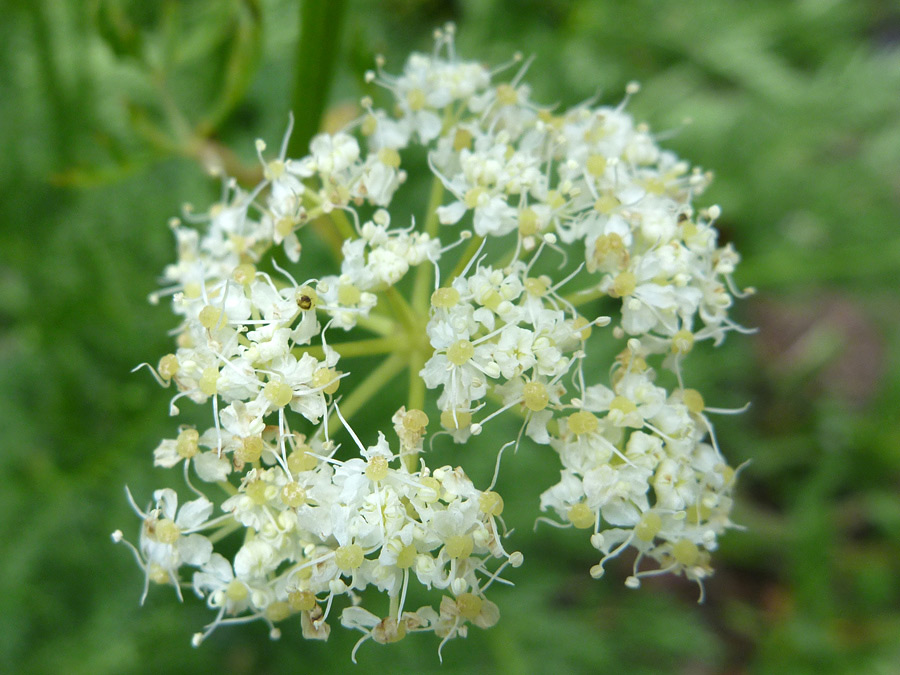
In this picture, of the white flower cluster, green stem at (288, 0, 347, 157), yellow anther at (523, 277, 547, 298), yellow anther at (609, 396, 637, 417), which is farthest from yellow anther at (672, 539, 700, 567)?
green stem at (288, 0, 347, 157)

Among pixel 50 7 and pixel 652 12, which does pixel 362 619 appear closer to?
pixel 50 7

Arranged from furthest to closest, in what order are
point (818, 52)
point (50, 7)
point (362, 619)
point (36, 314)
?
point (818, 52) → point (50, 7) → point (36, 314) → point (362, 619)

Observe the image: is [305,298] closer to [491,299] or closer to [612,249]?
[491,299]

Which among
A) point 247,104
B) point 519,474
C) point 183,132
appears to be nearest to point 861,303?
point 519,474

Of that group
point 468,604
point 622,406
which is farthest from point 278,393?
point 622,406

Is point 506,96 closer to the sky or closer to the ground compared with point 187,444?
closer to the sky

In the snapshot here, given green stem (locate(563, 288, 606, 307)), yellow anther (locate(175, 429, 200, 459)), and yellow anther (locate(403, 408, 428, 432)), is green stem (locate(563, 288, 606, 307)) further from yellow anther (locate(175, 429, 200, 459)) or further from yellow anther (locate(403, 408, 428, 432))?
yellow anther (locate(175, 429, 200, 459))

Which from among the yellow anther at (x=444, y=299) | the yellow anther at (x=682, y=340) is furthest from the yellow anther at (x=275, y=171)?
the yellow anther at (x=682, y=340)
